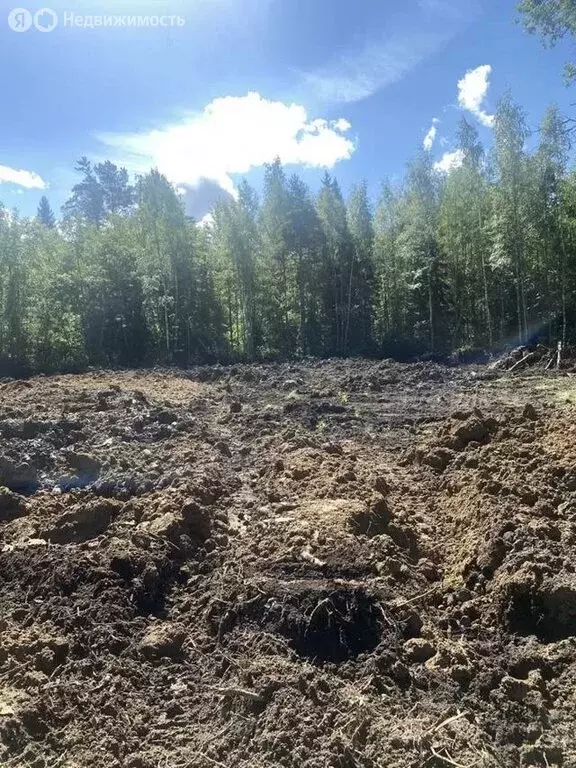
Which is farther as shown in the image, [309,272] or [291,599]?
[309,272]

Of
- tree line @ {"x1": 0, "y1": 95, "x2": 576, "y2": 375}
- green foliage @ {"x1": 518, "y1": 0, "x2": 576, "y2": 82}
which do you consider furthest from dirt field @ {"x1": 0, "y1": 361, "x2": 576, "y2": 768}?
tree line @ {"x1": 0, "y1": 95, "x2": 576, "y2": 375}

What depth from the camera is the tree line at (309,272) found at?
72.0 ft

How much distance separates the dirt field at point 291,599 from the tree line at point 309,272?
15.3 meters

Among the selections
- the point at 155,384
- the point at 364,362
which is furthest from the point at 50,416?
the point at 364,362

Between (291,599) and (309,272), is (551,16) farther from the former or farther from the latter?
(309,272)

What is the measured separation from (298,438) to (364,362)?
13.0m

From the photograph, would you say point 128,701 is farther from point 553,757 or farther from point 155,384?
point 155,384

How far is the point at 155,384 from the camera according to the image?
15289mm

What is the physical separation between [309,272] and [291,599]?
25.3m

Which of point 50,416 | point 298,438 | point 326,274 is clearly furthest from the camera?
point 326,274

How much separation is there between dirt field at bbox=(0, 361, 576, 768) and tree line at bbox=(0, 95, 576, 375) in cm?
1526

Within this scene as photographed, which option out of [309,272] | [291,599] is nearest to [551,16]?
[291,599]

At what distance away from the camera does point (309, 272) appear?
28.8 meters

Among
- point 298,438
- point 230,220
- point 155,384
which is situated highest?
point 230,220
